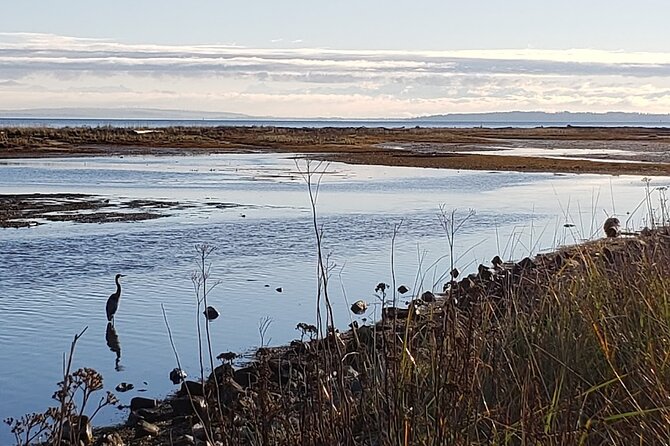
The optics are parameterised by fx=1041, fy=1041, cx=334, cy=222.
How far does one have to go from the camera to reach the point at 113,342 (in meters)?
10.2

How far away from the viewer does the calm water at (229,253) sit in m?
9.83

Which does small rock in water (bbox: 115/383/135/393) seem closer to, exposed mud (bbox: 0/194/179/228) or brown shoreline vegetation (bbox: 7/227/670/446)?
brown shoreline vegetation (bbox: 7/227/670/446)

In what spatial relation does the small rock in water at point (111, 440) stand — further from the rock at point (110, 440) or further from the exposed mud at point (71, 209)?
the exposed mud at point (71, 209)

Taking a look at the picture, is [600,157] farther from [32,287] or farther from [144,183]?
[32,287]

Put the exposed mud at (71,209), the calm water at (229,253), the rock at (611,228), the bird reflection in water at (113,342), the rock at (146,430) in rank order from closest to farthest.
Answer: the rock at (146,430) → the bird reflection in water at (113,342) → the calm water at (229,253) → the rock at (611,228) → the exposed mud at (71,209)

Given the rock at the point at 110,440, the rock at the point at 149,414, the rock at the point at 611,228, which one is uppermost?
the rock at the point at 611,228

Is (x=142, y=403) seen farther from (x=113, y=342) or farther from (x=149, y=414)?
(x=113, y=342)

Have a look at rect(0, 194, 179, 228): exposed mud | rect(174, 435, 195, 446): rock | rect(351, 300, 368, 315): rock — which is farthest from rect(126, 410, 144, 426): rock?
rect(0, 194, 179, 228): exposed mud

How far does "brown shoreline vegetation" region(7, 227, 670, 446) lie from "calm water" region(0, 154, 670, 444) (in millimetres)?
754

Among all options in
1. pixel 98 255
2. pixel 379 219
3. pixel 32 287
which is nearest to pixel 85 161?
pixel 379 219

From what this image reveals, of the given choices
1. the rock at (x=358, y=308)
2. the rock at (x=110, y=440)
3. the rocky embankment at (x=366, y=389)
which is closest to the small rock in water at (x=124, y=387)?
the rocky embankment at (x=366, y=389)

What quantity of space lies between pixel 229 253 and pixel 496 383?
458 inches

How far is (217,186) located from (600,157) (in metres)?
23.3

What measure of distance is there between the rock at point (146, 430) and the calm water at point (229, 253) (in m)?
0.55
